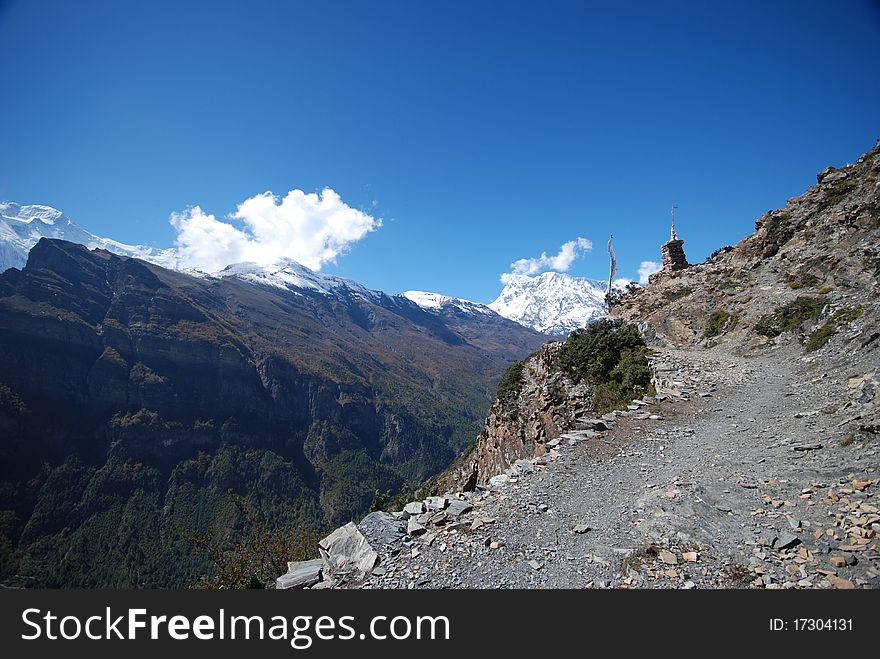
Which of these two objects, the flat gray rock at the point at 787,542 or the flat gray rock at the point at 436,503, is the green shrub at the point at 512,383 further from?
the flat gray rock at the point at 787,542

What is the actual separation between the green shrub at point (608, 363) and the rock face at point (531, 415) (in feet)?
2.55

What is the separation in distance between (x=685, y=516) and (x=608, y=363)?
18.3m

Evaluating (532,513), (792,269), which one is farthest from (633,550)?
(792,269)

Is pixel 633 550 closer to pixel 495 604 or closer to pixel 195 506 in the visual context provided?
pixel 495 604

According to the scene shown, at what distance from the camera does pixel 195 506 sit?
186 m

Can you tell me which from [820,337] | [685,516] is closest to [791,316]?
[820,337]

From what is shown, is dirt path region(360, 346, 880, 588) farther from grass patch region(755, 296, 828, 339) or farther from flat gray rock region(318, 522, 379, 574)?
grass patch region(755, 296, 828, 339)

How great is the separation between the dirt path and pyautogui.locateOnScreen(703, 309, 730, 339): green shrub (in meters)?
15.0

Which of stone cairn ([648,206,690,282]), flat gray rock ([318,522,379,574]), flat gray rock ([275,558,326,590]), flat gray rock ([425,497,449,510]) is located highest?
stone cairn ([648,206,690,282])

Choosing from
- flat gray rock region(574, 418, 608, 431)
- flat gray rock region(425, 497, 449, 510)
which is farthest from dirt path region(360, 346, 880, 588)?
flat gray rock region(574, 418, 608, 431)

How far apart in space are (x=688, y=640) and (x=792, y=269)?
32.2 metres

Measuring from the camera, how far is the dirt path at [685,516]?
578 cm

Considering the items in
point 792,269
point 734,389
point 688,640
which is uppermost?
point 792,269

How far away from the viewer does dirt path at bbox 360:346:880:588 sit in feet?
19.0
